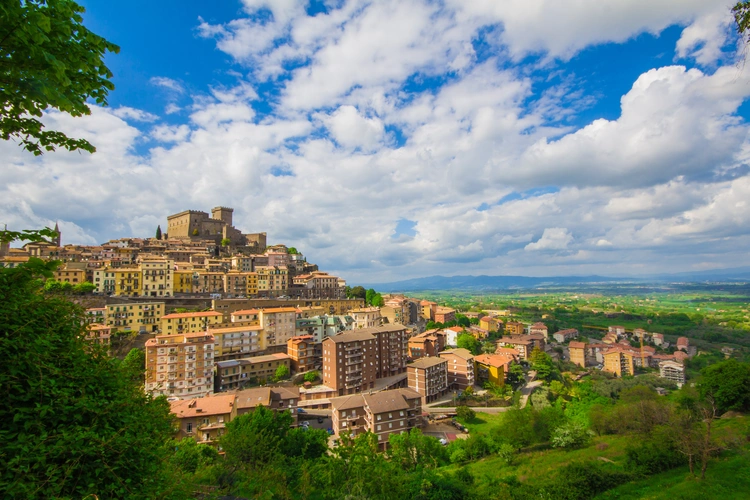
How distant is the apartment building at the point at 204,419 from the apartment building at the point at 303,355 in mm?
Result: 14957

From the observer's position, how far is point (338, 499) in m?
14.4

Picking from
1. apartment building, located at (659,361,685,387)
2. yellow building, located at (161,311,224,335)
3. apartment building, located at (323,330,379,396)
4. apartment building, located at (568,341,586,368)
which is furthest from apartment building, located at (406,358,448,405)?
apartment building, located at (659,361,685,387)

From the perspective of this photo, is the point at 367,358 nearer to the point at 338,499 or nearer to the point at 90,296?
the point at 338,499

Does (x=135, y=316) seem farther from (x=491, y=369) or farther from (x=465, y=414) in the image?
(x=491, y=369)

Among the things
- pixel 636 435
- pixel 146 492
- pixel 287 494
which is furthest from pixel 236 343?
pixel 146 492

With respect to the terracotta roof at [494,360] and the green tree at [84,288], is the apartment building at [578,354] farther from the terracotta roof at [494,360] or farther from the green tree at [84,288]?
the green tree at [84,288]

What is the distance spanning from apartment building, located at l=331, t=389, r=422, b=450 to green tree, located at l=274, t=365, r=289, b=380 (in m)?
9.20

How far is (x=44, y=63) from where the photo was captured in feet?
12.2

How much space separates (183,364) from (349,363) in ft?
52.0

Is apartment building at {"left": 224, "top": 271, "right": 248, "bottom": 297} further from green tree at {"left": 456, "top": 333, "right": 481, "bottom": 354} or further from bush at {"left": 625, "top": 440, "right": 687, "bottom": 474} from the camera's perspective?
bush at {"left": 625, "top": 440, "right": 687, "bottom": 474}

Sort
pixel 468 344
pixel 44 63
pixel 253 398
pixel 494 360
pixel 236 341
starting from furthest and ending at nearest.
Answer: pixel 468 344 < pixel 494 360 < pixel 236 341 < pixel 253 398 < pixel 44 63

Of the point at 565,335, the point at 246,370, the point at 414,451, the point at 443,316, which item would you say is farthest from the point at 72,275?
the point at 565,335

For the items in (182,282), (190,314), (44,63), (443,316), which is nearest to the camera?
(44,63)

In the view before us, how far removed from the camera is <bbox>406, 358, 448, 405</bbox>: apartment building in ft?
130
